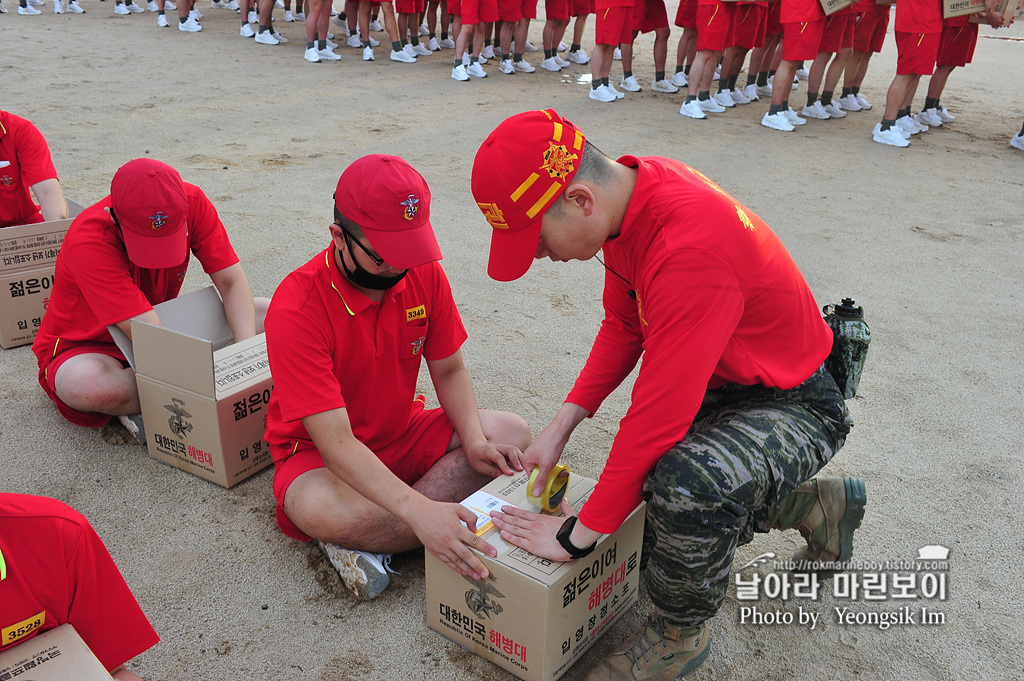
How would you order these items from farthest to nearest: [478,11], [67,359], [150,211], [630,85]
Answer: [478,11]
[630,85]
[67,359]
[150,211]

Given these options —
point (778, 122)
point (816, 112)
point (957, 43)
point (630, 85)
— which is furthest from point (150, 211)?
point (957, 43)

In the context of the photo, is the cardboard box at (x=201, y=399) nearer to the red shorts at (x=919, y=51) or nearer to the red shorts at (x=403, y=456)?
the red shorts at (x=403, y=456)

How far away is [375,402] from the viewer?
2.02m

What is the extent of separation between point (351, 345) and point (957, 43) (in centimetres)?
712

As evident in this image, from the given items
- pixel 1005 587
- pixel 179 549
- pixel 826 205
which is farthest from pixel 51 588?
pixel 826 205

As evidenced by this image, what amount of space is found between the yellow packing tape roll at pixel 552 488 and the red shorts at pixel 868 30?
7.18m

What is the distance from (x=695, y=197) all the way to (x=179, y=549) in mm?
1640

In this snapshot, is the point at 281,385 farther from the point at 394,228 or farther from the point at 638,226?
the point at 638,226

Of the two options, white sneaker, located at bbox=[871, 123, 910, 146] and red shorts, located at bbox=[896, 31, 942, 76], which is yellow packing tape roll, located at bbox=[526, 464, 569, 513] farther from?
white sneaker, located at bbox=[871, 123, 910, 146]

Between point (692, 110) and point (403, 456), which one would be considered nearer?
point (403, 456)

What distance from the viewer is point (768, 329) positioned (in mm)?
1625

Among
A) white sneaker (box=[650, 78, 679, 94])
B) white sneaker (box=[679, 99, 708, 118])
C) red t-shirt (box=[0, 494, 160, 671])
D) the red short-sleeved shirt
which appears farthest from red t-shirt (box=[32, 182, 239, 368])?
white sneaker (box=[650, 78, 679, 94])

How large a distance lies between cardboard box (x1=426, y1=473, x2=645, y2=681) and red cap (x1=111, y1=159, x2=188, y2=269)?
130 cm

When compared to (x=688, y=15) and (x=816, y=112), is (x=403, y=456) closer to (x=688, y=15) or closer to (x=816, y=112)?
(x=816, y=112)
